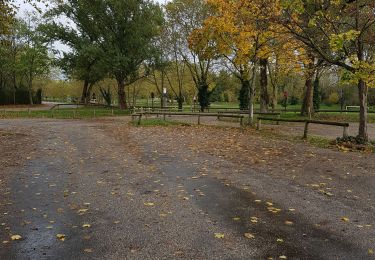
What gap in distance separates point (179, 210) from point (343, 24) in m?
11.0

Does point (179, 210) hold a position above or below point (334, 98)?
→ below

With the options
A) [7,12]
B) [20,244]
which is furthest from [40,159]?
[7,12]

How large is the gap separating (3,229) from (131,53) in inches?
1306

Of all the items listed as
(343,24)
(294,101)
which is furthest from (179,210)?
(294,101)

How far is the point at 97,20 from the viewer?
37.7 metres

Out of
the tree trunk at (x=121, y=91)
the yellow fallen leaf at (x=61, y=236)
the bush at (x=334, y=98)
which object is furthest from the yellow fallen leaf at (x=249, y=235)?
the bush at (x=334, y=98)

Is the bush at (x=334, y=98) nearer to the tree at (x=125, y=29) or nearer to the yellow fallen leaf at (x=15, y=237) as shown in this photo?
the tree at (x=125, y=29)

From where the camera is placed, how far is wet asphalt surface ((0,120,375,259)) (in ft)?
15.7

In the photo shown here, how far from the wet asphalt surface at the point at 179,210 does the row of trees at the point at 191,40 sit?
679 cm

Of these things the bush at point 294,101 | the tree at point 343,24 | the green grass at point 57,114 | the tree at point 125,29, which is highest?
the tree at point 125,29

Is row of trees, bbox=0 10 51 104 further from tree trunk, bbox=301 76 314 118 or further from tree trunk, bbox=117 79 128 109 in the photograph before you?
tree trunk, bbox=301 76 314 118

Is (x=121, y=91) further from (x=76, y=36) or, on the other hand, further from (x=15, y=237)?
(x=15, y=237)

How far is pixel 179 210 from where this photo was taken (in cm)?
632

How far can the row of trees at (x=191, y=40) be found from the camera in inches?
603
